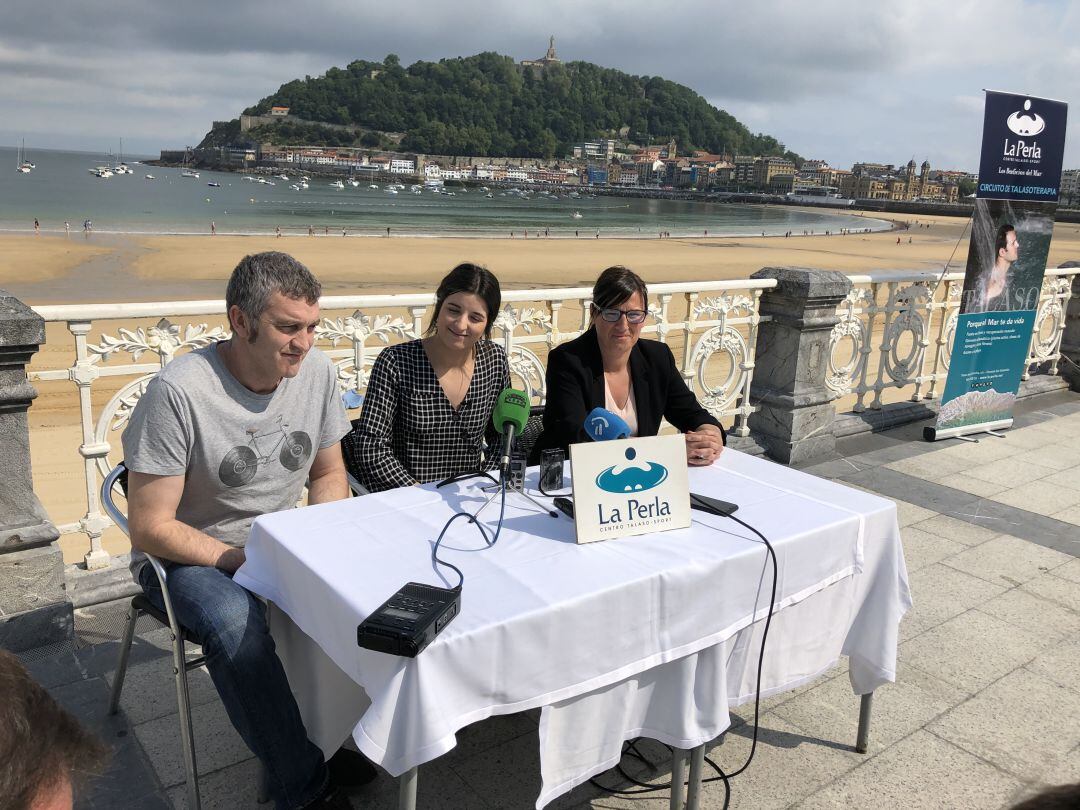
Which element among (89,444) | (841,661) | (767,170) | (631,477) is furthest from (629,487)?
(767,170)

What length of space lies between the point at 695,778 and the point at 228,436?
162cm

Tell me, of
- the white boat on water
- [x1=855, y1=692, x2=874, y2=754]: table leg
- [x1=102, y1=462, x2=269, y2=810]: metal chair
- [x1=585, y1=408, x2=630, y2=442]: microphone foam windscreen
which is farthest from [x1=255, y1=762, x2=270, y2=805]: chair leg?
the white boat on water

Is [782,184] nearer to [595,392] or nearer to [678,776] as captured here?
[595,392]

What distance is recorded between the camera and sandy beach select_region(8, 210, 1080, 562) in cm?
727

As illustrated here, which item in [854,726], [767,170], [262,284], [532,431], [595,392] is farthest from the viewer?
[767,170]

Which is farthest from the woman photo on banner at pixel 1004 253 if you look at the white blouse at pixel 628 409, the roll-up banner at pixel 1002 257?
the white blouse at pixel 628 409

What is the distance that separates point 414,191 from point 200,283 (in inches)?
2921

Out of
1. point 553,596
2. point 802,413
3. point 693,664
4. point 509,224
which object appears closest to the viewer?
point 553,596

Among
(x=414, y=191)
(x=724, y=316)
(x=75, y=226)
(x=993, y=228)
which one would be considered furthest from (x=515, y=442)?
(x=414, y=191)

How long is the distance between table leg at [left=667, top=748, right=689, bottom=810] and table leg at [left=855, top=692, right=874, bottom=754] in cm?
78

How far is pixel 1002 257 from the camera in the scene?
6.34 meters

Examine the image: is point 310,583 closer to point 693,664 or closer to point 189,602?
point 189,602

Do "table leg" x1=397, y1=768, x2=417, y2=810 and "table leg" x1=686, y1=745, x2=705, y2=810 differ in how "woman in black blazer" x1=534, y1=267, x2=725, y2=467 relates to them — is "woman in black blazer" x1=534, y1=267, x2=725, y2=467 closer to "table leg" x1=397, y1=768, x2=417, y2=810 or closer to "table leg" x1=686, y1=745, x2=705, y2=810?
"table leg" x1=686, y1=745, x2=705, y2=810

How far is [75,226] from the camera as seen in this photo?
32.2m
